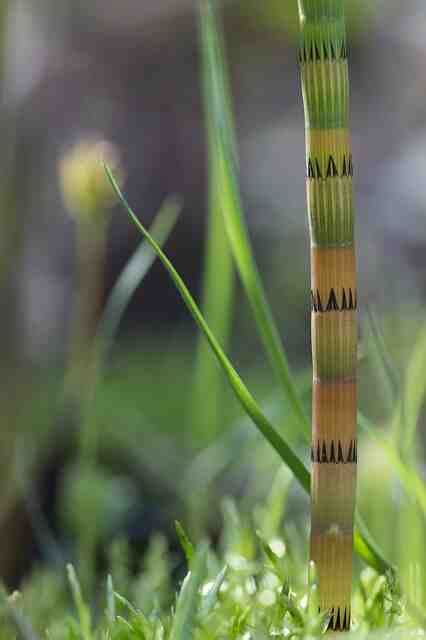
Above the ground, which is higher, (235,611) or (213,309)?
(213,309)

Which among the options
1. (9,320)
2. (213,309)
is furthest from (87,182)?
(9,320)

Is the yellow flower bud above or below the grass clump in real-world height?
above

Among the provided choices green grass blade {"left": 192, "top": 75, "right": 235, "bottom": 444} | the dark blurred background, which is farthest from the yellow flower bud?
the dark blurred background

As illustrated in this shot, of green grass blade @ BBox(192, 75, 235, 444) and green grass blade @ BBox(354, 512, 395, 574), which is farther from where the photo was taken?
green grass blade @ BBox(192, 75, 235, 444)

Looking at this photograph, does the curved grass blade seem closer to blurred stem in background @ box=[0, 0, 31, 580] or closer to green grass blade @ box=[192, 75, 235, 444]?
green grass blade @ box=[192, 75, 235, 444]

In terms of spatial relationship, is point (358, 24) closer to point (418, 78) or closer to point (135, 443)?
point (418, 78)

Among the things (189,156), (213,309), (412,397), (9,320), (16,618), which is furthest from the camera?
(189,156)

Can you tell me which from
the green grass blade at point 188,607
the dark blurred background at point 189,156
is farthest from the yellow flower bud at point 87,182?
the dark blurred background at point 189,156

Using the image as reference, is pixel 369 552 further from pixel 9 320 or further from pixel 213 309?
pixel 9 320

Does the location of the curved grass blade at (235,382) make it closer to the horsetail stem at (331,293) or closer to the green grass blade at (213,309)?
the horsetail stem at (331,293)
